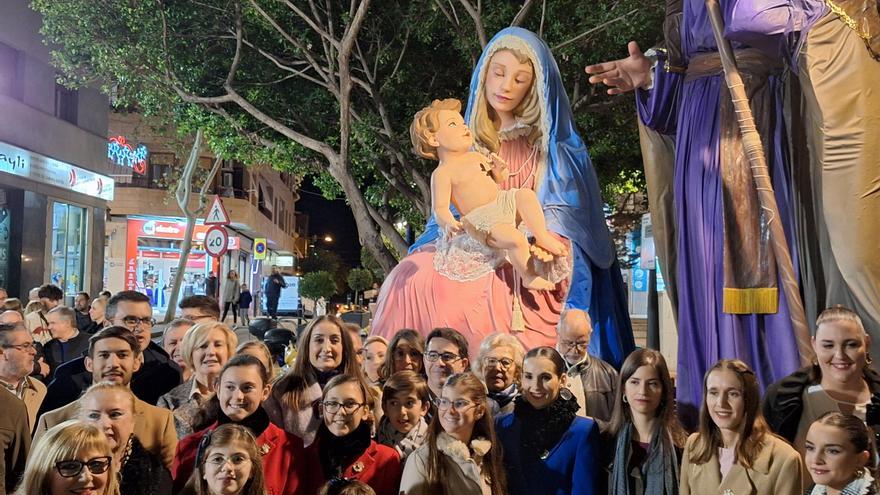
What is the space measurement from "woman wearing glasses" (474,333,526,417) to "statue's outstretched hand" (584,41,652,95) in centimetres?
222

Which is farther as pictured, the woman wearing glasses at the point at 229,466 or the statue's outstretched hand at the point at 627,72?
the statue's outstretched hand at the point at 627,72

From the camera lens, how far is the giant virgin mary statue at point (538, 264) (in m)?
7.59

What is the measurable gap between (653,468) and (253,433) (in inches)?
A: 68.6

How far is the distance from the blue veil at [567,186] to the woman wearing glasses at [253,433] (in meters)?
3.65

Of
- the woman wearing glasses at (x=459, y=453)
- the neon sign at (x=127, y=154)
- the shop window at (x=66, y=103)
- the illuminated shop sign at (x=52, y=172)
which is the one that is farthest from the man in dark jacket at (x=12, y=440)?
the neon sign at (x=127, y=154)

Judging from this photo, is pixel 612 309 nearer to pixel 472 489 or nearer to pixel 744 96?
pixel 744 96

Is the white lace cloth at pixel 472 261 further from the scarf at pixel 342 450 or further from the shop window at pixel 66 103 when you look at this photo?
the shop window at pixel 66 103

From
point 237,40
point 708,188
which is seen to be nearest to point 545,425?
point 708,188

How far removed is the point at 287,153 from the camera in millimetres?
17797

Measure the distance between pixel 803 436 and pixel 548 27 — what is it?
38.0 ft

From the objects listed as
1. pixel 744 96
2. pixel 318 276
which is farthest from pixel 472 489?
A: pixel 318 276

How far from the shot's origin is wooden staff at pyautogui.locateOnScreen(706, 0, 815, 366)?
542 cm

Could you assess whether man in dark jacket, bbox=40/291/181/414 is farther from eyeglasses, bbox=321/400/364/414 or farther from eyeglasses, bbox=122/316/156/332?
eyeglasses, bbox=321/400/364/414

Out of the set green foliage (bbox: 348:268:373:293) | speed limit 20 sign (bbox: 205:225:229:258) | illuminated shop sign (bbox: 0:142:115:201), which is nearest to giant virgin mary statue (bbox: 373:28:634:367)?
speed limit 20 sign (bbox: 205:225:229:258)
